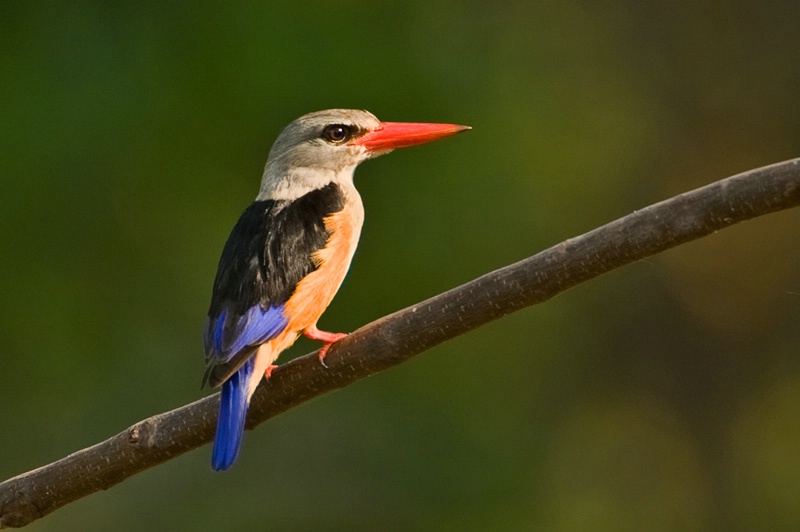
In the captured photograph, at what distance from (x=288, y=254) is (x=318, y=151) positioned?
2.07 feet

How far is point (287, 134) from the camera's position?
13.1 feet

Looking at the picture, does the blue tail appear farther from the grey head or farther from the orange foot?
the grey head

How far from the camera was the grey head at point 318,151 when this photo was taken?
3.94 meters

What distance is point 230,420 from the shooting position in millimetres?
2951

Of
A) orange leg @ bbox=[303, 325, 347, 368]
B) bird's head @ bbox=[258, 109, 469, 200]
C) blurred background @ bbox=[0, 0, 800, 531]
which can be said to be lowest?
blurred background @ bbox=[0, 0, 800, 531]

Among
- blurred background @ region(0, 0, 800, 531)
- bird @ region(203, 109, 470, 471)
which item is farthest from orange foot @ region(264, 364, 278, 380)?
blurred background @ region(0, 0, 800, 531)

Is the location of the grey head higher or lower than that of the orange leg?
higher

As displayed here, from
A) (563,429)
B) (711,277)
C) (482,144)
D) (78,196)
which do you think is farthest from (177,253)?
(711,277)

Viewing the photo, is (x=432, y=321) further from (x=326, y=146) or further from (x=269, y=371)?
(x=326, y=146)

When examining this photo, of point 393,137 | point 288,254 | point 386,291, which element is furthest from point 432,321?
point 386,291

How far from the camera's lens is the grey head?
394 centimetres

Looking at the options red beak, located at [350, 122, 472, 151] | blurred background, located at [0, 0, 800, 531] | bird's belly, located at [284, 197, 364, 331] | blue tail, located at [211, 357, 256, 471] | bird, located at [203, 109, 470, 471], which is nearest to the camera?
blue tail, located at [211, 357, 256, 471]

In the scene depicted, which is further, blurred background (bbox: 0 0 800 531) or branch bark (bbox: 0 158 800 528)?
blurred background (bbox: 0 0 800 531)

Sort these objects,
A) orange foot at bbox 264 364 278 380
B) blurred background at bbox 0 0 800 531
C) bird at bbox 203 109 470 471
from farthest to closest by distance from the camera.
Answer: blurred background at bbox 0 0 800 531
orange foot at bbox 264 364 278 380
bird at bbox 203 109 470 471
